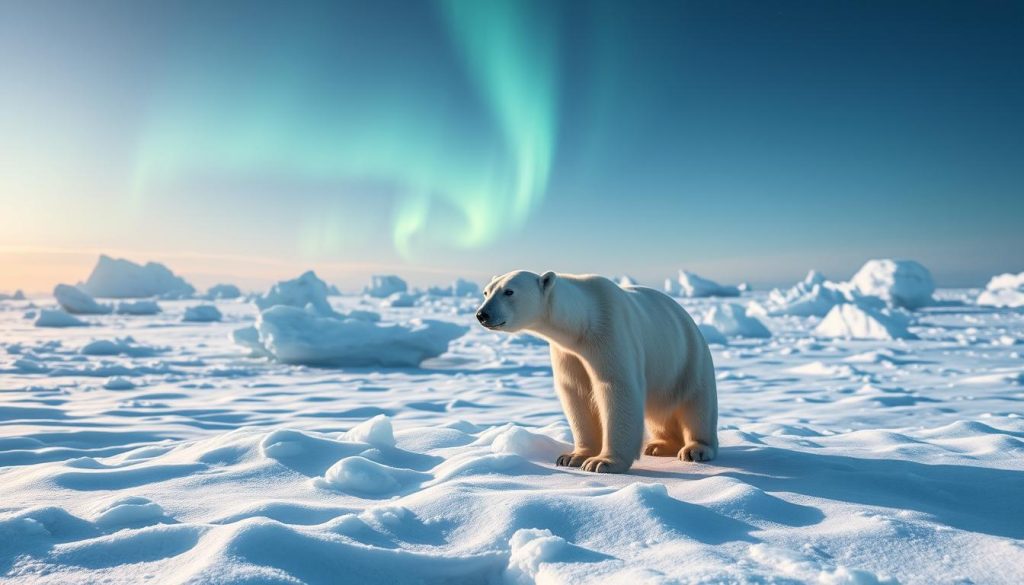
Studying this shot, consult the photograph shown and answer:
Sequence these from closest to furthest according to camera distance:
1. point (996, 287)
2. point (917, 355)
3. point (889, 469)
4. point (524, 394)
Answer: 1. point (889, 469)
2. point (524, 394)
3. point (917, 355)
4. point (996, 287)

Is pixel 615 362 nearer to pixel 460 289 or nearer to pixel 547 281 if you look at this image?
pixel 547 281

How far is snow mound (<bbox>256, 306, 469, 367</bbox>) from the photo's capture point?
982 cm

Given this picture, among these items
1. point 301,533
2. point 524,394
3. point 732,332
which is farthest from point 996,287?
point 301,533

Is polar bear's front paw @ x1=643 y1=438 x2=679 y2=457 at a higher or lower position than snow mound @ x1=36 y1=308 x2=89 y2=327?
higher

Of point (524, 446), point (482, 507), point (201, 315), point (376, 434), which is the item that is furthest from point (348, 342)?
point (201, 315)

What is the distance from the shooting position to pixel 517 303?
2.67 metres

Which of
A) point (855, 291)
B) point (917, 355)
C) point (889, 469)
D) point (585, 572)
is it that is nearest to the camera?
point (585, 572)

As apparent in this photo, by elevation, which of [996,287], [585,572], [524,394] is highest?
[996,287]

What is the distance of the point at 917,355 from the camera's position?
33.7ft

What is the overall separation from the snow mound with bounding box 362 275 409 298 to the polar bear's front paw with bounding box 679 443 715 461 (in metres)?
43.3

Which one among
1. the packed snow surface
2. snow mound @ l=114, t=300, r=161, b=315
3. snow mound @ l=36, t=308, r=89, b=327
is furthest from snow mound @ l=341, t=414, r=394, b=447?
snow mound @ l=114, t=300, r=161, b=315

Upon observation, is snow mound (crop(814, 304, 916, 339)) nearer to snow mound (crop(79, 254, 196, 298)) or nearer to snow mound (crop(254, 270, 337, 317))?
snow mound (crop(254, 270, 337, 317))

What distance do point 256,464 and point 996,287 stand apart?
3591cm

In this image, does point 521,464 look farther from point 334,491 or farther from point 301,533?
point 301,533
